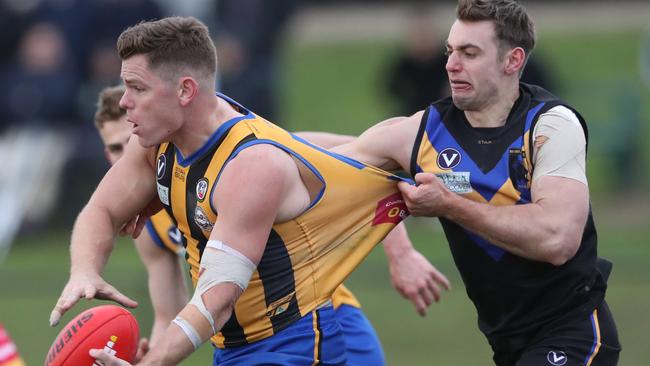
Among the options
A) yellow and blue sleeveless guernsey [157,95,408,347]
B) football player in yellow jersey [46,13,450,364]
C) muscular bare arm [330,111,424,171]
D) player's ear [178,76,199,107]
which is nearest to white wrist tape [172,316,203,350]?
football player in yellow jersey [46,13,450,364]

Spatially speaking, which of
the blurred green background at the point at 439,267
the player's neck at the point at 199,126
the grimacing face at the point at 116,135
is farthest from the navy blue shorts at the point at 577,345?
the blurred green background at the point at 439,267

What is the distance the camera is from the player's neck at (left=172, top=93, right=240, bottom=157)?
5.63 meters

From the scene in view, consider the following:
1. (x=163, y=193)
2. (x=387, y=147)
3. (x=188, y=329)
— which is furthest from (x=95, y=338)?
(x=387, y=147)

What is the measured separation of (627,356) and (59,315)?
633 cm

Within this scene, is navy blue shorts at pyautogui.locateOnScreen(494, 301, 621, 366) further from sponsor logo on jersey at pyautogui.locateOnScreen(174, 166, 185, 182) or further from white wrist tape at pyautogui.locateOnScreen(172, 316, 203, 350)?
sponsor logo on jersey at pyautogui.locateOnScreen(174, 166, 185, 182)

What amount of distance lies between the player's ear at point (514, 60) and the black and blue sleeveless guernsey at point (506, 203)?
12 cm

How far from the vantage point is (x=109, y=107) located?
688 cm

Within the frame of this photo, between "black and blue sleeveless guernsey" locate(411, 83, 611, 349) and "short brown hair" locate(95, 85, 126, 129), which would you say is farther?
"short brown hair" locate(95, 85, 126, 129)

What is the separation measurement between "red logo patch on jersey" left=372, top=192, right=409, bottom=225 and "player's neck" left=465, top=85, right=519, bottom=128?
49cm

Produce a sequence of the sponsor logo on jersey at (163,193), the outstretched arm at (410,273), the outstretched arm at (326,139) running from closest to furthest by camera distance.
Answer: the sponsor logo on jersey at (163,193) → the outstretched arm at (326,139) → the outstretched arm at (410,273)

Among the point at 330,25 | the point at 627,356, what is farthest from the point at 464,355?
the point at 330,25

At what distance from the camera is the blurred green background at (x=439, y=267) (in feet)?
36.9

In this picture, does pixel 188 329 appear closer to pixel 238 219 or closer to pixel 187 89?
pixel 238 219

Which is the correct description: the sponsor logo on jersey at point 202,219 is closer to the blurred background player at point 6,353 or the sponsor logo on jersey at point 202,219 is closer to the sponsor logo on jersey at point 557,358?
the blurred background player at point 6,353
